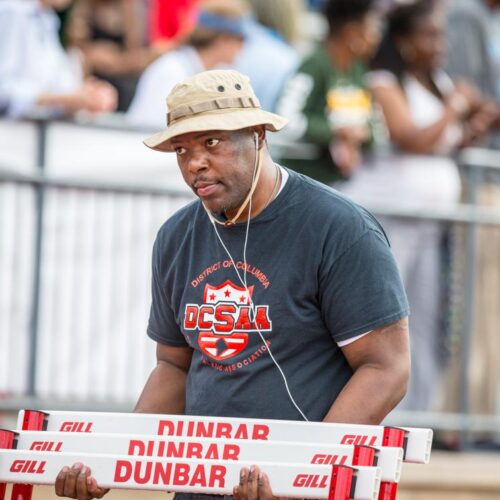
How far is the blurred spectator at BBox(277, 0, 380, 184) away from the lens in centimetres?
768

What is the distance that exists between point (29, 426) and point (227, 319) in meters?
0.70

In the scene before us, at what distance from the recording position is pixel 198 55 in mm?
8102

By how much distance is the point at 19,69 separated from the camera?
24.8ft

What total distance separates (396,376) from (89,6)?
5361 mm

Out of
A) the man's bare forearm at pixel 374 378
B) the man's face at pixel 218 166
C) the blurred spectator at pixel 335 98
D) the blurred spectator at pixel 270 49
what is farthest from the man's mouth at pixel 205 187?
the blurred spectator at pixel 270 49

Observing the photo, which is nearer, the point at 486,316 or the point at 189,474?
the point at 189,474

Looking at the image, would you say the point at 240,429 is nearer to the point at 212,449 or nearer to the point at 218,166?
the point at 212,449

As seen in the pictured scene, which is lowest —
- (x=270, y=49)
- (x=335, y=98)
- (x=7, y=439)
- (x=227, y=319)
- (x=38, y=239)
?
(x=7, y=439)

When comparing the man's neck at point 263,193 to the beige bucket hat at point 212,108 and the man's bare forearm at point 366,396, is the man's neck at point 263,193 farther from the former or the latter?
the man's bare forearm at point 366,396

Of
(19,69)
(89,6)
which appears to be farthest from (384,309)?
(89,6)

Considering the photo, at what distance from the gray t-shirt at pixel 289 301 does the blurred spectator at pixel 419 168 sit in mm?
3594

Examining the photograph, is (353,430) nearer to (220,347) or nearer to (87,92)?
(220,347)

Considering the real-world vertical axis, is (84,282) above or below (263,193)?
below

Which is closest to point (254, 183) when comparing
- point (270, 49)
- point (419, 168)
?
point (419, 168)
